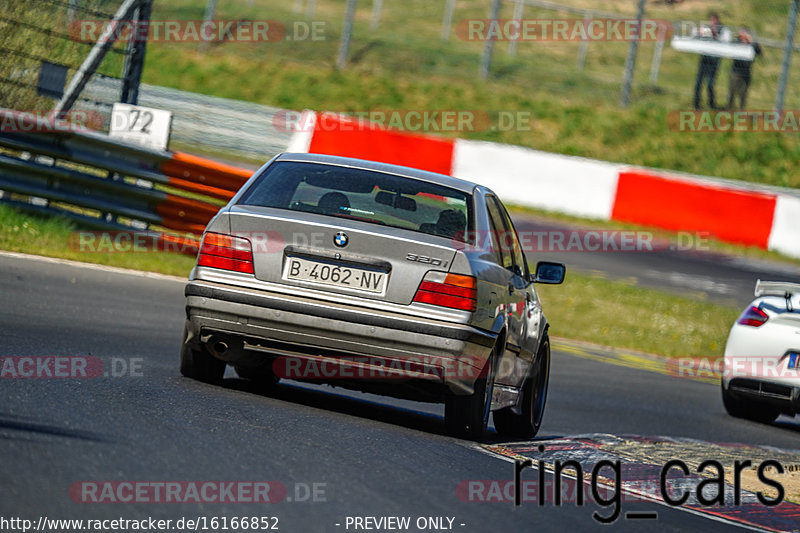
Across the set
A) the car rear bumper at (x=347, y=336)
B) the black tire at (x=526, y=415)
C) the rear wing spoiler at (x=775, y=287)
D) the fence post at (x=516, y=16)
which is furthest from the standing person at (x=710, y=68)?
the car rear bumper at (x=347, y=336)

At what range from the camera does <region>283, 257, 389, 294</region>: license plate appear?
698 centimetres

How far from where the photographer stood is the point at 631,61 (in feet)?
86.1

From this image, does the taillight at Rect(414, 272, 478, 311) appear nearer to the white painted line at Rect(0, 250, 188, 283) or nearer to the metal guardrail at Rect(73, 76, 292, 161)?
the white painted line at Rect(0, 250, 188, 283)

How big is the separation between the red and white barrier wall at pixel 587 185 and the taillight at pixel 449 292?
1675cm

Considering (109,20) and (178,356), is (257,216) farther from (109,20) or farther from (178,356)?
(109,20)

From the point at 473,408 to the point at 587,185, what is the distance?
17.5 meters

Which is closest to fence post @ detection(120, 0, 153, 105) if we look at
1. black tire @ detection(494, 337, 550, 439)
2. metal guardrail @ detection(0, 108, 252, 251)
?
metal guardrail @ detection(0, 108, 252, 251)

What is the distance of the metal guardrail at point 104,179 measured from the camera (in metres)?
14.0

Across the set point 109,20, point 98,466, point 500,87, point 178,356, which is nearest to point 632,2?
point 500,87

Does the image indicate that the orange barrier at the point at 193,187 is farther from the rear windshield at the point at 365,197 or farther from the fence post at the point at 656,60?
the fence post at the point at 656,60

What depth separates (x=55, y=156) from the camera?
1407 centimetres

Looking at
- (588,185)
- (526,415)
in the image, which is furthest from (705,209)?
(526,415)

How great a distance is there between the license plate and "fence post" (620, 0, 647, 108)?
60.9ft

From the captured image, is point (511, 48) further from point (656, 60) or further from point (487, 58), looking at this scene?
point (656, 60)
